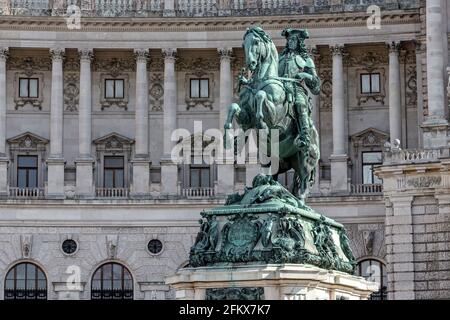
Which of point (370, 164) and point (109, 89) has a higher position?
point (109, 89)

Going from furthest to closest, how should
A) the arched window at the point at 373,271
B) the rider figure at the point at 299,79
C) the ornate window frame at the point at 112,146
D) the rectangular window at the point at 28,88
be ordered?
the rectangular window at the point at 28,88 < the ornate window frame at the point at 112,146 < the arched window at the point at 373,271 < the rider figure at the point at 299,79

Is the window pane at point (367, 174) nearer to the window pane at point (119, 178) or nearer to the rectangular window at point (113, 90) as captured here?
the window pane at point (119, 178)

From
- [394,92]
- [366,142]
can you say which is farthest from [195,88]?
[394,92]

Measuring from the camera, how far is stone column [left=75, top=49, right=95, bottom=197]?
206ft

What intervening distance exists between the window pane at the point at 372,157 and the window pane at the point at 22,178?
16211mm

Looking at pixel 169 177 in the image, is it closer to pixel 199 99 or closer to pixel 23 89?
pixel 199 99

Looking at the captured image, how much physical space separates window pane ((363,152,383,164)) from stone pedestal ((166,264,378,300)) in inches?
1583

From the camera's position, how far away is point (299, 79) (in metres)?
25.9

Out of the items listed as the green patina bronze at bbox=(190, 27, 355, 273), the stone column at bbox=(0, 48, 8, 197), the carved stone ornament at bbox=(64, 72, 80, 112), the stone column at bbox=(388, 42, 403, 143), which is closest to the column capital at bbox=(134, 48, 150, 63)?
the carved stone ornament at bbox=(64, 72, 80, 112)

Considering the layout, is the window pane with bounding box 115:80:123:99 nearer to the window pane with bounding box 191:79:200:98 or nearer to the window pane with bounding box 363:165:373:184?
the window pane with bounding box 191:79:200:98

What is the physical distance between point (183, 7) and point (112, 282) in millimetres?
14025

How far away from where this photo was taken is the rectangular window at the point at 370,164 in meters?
63.2

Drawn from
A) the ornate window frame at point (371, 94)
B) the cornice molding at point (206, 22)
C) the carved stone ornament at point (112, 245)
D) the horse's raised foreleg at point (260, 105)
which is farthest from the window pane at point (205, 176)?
the horse's raised foreleg at point (260, 105)
